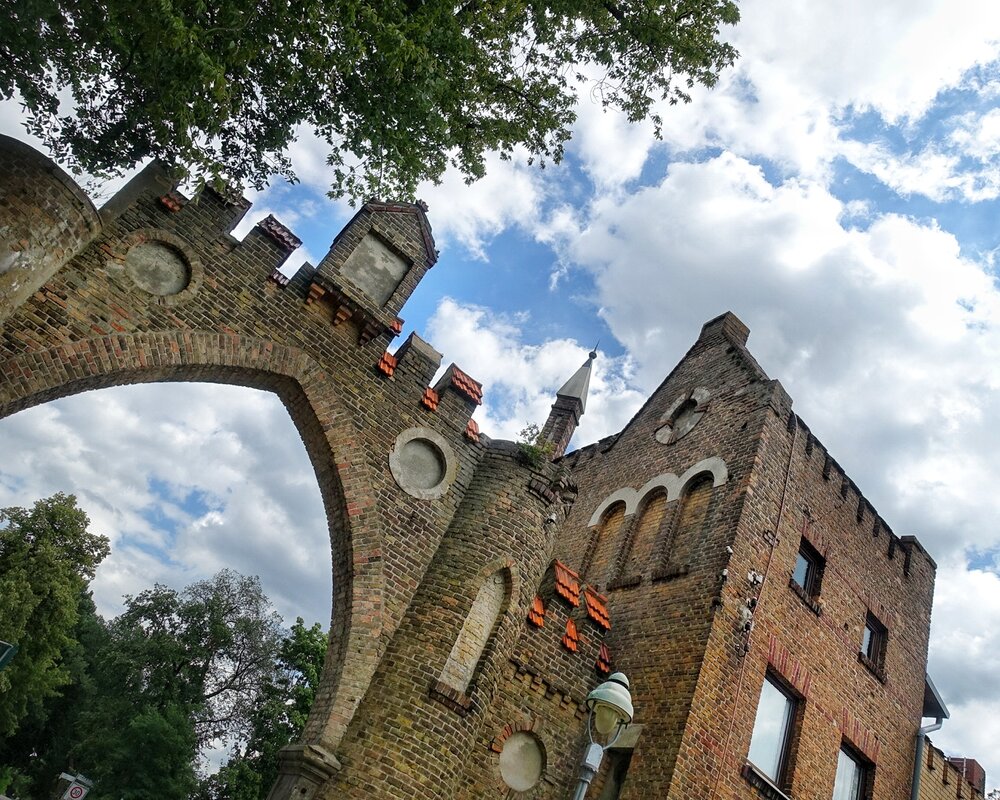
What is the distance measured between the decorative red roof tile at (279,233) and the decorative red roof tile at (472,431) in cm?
367

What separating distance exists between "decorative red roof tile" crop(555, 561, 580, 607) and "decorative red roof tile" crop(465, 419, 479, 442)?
234cm

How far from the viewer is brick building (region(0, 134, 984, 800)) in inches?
331

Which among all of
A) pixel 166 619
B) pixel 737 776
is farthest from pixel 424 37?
pixel 166 619

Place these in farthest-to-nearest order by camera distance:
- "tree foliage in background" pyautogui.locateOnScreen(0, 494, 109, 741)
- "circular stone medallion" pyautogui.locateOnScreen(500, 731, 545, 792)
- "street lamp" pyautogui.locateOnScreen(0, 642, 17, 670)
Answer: "tree foliage in background" pyautogui.locateOnScreen(0, 494, 109, 741)
"circular stone medallion" pyautogui.locateOnScreen(500, 731, 545, 792)
"street lamp" pyautogui.locateOnScreen(0, 642, 17, 670)

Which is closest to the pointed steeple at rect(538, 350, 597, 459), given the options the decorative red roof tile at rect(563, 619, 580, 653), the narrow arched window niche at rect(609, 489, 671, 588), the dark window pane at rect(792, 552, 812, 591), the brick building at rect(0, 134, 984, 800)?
the narrow arched window niche at rect(609, 489, 671, 588)

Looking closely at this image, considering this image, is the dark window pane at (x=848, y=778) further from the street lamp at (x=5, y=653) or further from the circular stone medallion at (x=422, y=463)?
the street lamp at (x=5, y=653)

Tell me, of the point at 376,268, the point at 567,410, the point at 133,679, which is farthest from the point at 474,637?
the point at 133,679

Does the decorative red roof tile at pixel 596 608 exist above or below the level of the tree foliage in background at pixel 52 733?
above

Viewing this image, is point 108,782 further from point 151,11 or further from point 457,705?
point 151,11

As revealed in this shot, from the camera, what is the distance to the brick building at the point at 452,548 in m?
8.41

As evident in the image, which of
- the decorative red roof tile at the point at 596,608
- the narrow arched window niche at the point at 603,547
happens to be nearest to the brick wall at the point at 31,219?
the decorative red roof tile at the point at 596,608

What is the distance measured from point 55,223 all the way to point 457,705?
7.35 meters

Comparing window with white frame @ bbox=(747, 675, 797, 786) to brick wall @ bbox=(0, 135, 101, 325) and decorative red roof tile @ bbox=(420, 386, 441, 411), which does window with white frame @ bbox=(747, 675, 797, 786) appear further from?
brick wall @ bbox=(0, 135, 101, 325)

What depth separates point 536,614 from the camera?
410 inches
